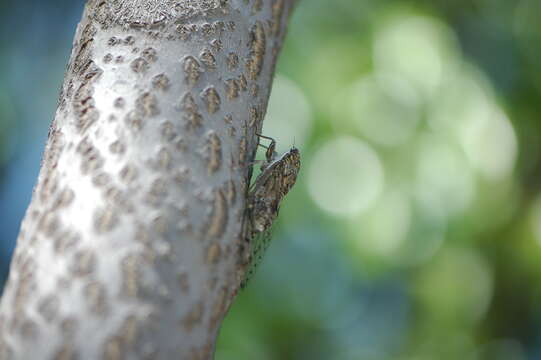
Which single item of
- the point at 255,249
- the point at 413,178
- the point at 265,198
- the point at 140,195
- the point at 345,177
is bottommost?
the point at 345,177

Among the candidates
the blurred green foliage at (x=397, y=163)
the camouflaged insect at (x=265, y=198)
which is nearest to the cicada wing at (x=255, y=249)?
the camouflaged insect at (x=265, y=198)

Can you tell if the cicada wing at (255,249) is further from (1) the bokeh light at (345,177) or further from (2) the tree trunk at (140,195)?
(1) the bokeh light at (345,177)

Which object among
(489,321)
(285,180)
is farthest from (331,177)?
(285,180)

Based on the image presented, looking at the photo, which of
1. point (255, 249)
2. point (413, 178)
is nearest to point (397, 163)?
point (413, 178)

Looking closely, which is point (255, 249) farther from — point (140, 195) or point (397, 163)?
point (397, 163)

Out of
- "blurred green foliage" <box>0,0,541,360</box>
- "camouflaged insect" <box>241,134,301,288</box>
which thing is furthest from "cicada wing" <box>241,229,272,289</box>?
"blurred green foliage" <box>0,0,541,360</box>

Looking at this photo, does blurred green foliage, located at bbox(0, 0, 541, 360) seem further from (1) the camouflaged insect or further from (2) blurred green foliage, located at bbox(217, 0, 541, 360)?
(1) the camouflaged insect
